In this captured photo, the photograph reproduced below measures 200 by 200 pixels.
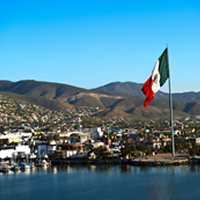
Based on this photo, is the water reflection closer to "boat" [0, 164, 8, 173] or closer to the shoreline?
"boat" [0, 164, 8, 173]

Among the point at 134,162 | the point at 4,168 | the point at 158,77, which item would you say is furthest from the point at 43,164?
the point at 158,77

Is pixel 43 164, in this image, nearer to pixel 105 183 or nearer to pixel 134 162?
pixel 134 162

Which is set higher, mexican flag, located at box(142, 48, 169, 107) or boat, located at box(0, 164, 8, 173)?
mexican flag, located at box(142, 48, 169, 107)

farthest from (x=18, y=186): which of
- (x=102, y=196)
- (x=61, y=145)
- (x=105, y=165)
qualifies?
(x=61, y=145)

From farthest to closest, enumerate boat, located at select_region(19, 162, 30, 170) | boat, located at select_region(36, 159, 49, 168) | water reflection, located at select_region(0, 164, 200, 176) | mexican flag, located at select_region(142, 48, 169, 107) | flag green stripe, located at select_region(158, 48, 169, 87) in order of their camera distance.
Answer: boat, located at select_region(36, 159, 49, 168) < boat, located at select_region(19, 162, 30, 170) < water reflection, located at select_region(0, 164, 200, 176) < flag green stripe, located at select_region(158, 48, 169, 87) < mexican flag, located at select_region(142, 48, 169, 107)

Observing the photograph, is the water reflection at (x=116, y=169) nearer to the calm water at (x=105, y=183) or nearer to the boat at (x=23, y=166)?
the calm water at (x=105, y=183)

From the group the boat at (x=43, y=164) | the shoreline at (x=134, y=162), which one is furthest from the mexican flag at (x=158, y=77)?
the boat at (x=43, y=164)

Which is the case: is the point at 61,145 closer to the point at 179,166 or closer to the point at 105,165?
the point at 105,165

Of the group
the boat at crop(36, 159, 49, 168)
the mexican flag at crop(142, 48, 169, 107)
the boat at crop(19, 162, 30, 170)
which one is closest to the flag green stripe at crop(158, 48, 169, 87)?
the mexican flag at crop(142, 48, 169, 107)
